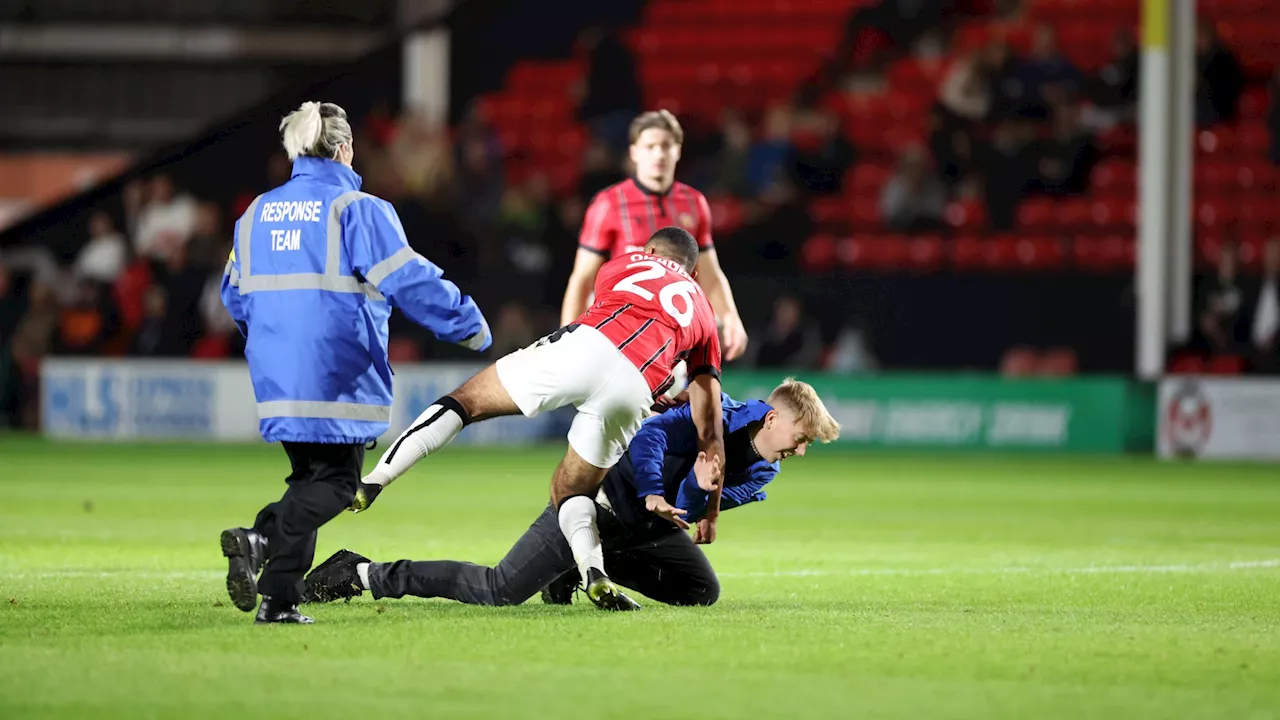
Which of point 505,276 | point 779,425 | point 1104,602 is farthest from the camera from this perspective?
point 505,276

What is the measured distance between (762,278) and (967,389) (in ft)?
9.32

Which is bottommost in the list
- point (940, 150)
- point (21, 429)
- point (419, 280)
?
point (21, 429)

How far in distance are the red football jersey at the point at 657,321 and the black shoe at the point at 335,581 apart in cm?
137

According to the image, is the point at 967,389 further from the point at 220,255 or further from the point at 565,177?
the point at 220,255

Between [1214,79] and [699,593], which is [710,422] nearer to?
[699,593]

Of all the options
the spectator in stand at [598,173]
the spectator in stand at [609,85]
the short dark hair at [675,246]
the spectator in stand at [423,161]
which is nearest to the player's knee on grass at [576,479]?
the short dark hair at [675,246]

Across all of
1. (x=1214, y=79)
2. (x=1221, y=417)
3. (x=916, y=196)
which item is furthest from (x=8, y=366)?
(x=1214, y=79)

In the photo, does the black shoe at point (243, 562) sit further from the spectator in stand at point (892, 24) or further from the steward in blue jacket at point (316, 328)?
the spectator in stand at point (892, 24)

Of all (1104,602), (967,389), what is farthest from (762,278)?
(1104,602)

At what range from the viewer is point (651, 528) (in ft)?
26.5

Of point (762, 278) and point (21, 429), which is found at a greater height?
point (762, 278)

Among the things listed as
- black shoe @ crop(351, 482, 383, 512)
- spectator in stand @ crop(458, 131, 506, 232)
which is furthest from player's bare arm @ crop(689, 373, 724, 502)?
spectator in stand @ crop(458, 131, 506, 232)

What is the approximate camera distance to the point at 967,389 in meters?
21.9

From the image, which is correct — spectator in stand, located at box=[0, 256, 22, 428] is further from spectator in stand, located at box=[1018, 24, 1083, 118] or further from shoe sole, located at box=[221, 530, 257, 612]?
shoe sole, located at box=[221, 530, 257, 612]
